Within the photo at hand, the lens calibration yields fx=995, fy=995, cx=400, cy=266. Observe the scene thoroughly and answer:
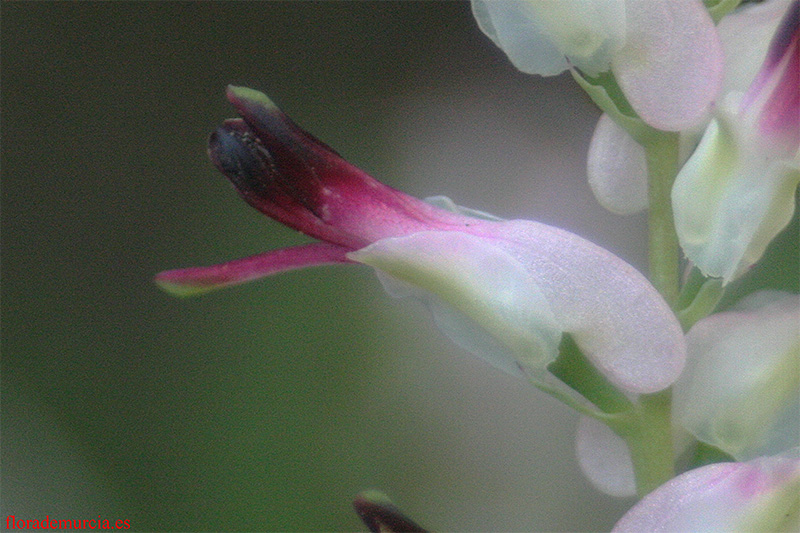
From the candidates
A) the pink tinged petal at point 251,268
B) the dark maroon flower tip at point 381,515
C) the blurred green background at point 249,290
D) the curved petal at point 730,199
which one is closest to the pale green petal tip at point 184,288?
the pink tinged petal at point 251,268

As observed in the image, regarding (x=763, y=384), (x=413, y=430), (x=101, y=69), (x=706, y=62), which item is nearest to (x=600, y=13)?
(x=706, y=62)

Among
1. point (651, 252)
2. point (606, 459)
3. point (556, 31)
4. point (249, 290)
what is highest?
point (556, 31)

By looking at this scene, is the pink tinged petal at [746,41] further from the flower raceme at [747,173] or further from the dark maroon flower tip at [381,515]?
the dark maroon flower tip at [381,515]

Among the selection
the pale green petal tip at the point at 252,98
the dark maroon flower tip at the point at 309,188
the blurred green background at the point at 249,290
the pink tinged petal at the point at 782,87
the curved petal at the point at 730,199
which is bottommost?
the blurred green background at the point at 249,290

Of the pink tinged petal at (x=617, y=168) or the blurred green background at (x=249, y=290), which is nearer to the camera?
the pink tinged petal at (x=617, y=168)

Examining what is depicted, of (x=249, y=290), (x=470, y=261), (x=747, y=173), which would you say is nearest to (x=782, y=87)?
(x=747, y=173)

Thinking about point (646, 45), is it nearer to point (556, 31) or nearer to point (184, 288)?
point (556, 31)

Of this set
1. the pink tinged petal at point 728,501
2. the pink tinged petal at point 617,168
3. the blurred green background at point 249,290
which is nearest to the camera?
the pink tinged petal at point 728,501
